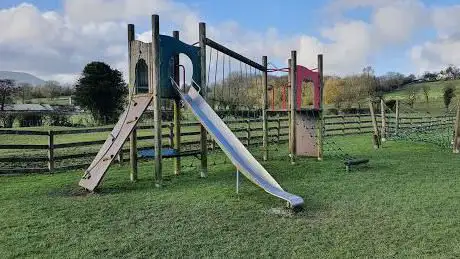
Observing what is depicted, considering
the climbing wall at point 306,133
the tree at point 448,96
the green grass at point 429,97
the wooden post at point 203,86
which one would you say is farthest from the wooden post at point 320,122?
the tree at point 448,96

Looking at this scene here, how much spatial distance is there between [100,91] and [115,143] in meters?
28.9

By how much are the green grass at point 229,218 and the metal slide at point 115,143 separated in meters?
0.32

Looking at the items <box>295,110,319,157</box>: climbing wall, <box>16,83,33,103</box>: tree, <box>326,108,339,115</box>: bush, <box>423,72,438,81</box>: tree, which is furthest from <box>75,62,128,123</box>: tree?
<box>423,72,438,81</box>: tree

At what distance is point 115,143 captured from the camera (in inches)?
344

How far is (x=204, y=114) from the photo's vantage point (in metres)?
9.06

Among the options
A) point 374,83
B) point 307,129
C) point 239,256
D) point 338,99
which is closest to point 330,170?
point 307,129

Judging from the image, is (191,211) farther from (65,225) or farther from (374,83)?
(374,83)

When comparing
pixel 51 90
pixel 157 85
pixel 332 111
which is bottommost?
pixel 157 85

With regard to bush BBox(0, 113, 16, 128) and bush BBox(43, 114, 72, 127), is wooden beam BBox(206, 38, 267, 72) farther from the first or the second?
bush BBox(0, 113, 16, 128)

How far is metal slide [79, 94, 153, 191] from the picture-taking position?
27.5 feet

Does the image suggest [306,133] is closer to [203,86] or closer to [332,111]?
[203,86]

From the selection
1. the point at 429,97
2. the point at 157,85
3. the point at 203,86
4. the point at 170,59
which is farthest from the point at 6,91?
the point at 429,97

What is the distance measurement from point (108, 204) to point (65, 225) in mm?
1268

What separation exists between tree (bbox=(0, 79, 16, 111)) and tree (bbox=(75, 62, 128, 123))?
641 inches
